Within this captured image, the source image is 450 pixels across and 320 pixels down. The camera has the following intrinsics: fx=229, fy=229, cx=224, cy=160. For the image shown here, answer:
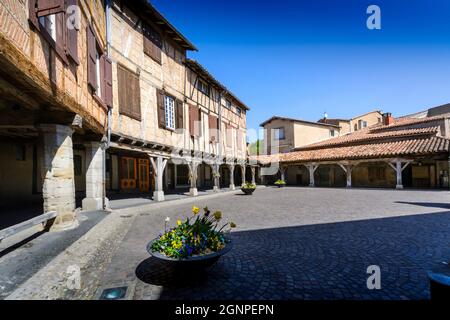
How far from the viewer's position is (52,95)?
3984mm

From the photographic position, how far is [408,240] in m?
4.91

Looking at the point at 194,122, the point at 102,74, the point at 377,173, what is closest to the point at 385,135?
the point at 377,173

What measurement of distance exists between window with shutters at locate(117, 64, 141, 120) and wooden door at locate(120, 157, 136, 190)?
5076 millimetres

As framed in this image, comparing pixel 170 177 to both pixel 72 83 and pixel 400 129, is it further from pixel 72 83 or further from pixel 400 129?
pixel 400 129

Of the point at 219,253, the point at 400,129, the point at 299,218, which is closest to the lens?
the point at 219,253

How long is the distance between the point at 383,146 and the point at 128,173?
20238 millimetres

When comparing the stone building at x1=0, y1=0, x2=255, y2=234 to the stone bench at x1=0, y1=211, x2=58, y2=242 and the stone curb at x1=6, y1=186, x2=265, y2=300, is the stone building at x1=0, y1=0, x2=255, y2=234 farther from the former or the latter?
the stone curb at x1=6, y1=186, x2=265, y2=300

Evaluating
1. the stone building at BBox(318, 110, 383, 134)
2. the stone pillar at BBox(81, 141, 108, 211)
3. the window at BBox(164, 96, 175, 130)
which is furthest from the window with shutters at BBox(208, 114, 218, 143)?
the stone building at BBox(318, 110, 383, 134)

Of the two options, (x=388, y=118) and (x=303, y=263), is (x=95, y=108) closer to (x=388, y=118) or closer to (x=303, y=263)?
(x=303, y=263)

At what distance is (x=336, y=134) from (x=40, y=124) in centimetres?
3415

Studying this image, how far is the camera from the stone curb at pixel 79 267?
9.54 ft
